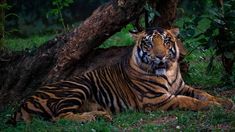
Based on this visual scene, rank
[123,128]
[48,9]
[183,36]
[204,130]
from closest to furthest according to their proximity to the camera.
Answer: [204,130] < [123,128] < [183,36] < [48,9]

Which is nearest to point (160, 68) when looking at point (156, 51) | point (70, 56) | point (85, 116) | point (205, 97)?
point (156, 51)

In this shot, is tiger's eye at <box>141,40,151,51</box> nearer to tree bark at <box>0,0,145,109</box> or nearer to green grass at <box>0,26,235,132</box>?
tree bark at <box>0,0,145,109</box>

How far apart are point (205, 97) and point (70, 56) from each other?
83.7 inches

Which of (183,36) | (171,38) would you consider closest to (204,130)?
(171,38)

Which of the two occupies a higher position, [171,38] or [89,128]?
[171,38]

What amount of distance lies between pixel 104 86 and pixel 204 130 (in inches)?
85.9

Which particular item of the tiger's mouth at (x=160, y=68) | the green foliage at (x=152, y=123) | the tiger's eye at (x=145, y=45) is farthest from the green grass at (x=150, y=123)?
the tiger's eye at (x=145, y=45)

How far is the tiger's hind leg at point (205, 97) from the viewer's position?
8.13m

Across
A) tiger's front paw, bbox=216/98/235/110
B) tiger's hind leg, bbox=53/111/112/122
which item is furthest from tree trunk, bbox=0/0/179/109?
tiger's front paw, bbox=216/98/235/110

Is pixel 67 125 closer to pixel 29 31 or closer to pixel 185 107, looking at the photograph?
pixel 185 107

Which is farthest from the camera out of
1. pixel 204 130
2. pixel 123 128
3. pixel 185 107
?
pixel 185 107

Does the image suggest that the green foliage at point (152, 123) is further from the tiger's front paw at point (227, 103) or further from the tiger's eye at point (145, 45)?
the tiger's eye at point (145, 45)

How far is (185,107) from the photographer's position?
8.28 metres

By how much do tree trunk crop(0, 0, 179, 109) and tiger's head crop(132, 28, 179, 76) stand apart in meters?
0.54
